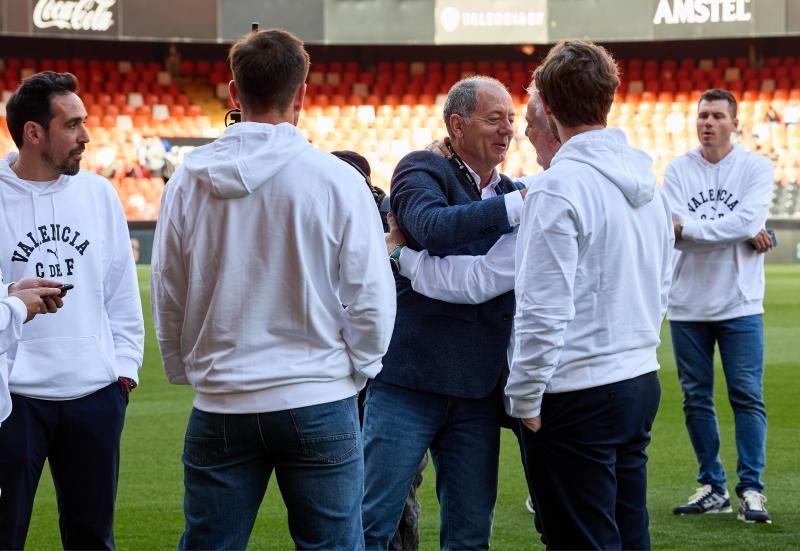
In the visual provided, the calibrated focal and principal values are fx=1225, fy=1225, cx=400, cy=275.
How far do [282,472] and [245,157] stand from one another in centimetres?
78

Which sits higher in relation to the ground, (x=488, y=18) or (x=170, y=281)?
(x=488, y=18)

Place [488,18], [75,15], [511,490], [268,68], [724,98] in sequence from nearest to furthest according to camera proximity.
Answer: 1. [268,68]
2. [724,98]
3. [511,490]
4. [75,15]
5. [488,18]

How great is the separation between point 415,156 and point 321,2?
2209 centimetres

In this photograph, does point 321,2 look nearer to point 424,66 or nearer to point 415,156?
point 424,66

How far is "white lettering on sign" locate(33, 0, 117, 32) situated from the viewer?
24.1 m

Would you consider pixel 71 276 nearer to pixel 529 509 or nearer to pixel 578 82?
pixel 578 82

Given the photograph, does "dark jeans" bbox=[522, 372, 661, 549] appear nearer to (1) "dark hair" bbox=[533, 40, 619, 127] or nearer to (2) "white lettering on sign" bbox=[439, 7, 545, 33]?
(1) "dark hair" bbox=[533, 40, 619, 127]

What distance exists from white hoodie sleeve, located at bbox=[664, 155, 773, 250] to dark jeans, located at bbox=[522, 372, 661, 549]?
2724 mm

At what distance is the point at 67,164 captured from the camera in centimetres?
400

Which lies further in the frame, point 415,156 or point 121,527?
point 121,527

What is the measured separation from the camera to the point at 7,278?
388 centimetres

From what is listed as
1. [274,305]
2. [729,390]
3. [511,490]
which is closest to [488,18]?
[511,490]

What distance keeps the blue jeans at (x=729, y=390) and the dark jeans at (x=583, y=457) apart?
2.71 metres

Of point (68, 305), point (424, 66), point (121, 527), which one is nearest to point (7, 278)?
point (68, 305)
